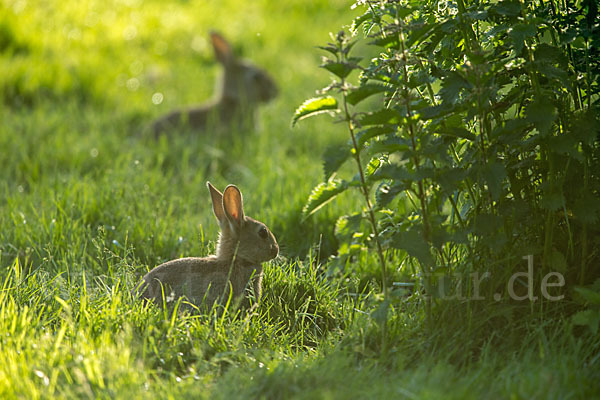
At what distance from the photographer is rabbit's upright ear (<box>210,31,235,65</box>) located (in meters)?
8.12

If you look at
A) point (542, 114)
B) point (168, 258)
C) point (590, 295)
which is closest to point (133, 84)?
point (168, 258)

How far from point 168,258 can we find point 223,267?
599 millimetres

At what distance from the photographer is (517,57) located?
10.9 feet

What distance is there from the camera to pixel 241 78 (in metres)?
8.16

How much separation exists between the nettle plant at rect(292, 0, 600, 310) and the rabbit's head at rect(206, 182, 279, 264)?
0.76 m

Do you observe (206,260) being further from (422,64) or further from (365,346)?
(422,64)

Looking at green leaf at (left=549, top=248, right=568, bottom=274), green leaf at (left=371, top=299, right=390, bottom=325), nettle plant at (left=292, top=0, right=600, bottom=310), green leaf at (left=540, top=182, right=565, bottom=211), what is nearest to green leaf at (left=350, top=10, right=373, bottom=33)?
nettle plant at (left=292, top=0, right=600, bottom=310)

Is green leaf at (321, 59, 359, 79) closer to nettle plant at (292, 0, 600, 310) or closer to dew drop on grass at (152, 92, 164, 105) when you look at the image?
nettle plant at (292, 0, 600, 310)

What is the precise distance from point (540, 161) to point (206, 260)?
164cm

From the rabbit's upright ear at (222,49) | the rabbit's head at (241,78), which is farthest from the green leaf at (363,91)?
the rabbit's upright ear at (222,49)

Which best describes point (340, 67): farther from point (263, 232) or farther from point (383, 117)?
point (263, 232)

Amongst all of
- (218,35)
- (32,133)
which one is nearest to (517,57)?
(32,133)

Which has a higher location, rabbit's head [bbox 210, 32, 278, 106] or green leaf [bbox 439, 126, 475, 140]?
green leaf [bbox 439, 126, 475, 140]

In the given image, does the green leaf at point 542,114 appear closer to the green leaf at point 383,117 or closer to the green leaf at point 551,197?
the green leaf at point 551,197
